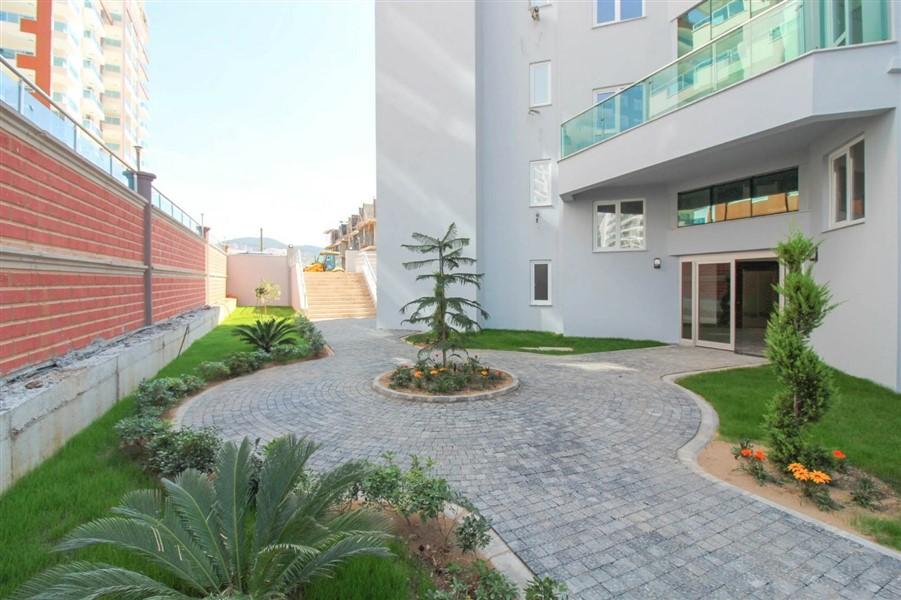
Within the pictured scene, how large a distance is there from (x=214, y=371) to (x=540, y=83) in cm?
1423

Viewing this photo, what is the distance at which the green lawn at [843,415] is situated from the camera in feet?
14.9

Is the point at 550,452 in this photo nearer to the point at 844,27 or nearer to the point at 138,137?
the point at 844,27

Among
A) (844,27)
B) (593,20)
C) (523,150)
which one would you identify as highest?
(593,20)

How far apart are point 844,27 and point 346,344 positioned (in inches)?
485

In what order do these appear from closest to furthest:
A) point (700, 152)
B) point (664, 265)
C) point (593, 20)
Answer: point (700, 152)
point (664, 265)
point (593, 20)

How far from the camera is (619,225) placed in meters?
13.1

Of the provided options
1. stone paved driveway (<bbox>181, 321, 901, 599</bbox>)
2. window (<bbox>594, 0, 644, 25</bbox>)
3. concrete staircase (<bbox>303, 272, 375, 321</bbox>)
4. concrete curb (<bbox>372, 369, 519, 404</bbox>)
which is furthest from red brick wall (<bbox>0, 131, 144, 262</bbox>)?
window (<bbox>594, 0, 644, 25</bbox>)

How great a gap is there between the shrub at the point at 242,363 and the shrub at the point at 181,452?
4558mm

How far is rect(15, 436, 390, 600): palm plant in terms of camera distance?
2.12m

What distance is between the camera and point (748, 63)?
321 inches

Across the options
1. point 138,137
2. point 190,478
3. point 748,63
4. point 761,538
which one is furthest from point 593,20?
point 138,137

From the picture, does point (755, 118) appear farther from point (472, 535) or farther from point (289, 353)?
point (289, 353)

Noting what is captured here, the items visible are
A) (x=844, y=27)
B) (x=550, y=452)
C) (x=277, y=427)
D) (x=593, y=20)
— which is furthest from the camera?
(x=593, y=20)

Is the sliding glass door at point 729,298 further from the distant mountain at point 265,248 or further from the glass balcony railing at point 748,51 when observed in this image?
the distant mountain at point 265,248
